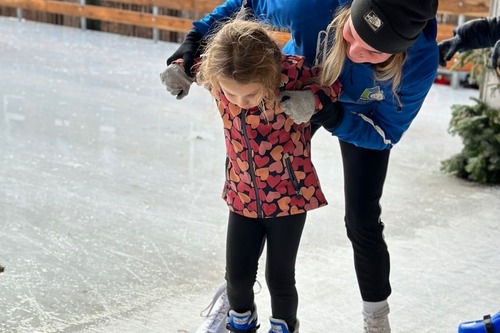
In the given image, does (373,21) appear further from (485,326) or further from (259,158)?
(485,326)

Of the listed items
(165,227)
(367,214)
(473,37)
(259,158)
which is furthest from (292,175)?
(165,227)

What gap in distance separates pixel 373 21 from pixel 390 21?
0.04 meters

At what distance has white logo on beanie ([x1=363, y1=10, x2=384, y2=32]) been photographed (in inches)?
77.0

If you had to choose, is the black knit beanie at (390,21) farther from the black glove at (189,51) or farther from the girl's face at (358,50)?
the black glove at (189,51)

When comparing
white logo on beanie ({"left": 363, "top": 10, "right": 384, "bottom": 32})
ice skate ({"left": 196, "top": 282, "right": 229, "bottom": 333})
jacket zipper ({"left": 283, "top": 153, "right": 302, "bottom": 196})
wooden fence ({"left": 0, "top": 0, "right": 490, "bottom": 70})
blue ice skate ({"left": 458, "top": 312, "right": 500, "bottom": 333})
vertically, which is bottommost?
wooden fence ({"left": 0, "top": 0, "right": 490, "bottom": 70})

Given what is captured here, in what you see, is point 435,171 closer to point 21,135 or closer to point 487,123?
point 487,123

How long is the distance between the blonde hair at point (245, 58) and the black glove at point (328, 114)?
0.40ft

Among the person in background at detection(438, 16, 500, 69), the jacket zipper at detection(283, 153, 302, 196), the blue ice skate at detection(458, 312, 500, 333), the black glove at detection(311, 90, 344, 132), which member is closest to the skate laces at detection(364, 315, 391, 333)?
the blue ice skate at detection(458, 312, 500, 333)

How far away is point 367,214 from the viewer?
2348 millimetres

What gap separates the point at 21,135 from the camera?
16.7ft

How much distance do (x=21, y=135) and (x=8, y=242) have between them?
1896mm

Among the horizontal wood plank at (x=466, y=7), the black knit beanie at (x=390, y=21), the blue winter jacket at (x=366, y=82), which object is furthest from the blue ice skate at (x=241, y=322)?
the horizontal wood plank at (x=466, y=7)

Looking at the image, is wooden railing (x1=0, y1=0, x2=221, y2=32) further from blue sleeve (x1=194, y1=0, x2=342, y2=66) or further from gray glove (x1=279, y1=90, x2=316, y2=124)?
gray glove (x1=279, y1=90, x2=316, y2=124)

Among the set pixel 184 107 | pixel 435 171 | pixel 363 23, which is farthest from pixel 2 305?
pixel 184 107
